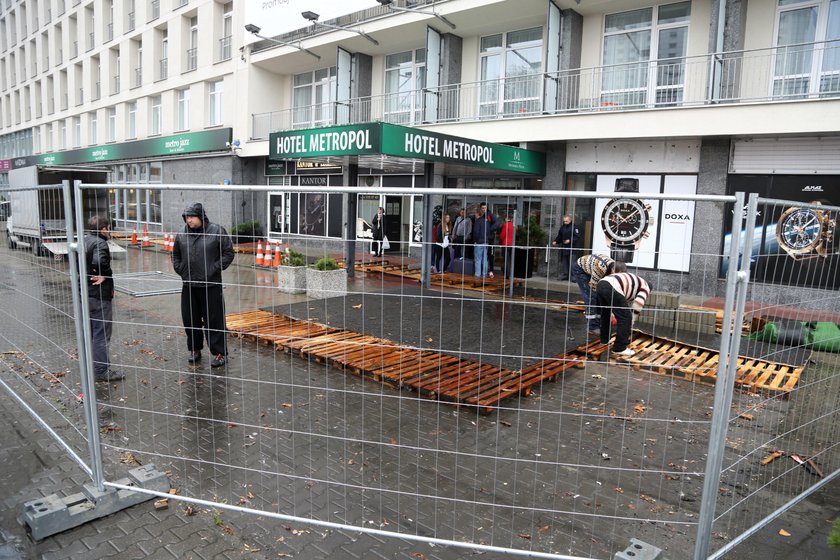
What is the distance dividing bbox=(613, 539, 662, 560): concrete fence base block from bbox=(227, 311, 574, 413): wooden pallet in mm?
2084

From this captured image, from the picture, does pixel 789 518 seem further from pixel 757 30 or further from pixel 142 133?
pixel 142 133

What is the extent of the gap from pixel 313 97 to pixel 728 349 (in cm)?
2223

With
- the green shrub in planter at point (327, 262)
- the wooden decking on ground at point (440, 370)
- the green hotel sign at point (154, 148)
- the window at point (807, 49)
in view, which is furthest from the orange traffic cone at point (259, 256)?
the green hotel sign at point (154, 148)

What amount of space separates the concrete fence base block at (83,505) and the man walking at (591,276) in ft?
10.1

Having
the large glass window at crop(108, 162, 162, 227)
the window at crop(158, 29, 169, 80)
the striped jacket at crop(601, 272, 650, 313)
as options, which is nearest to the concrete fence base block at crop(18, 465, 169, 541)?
the large glass window at crop(108, 162, 162, 227)

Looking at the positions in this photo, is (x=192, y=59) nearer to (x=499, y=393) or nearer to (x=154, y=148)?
(x=154, y=148)

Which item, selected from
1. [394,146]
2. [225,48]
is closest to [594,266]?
[394,146]

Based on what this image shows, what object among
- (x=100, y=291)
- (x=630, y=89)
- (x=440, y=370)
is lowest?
(x=440, y=370)

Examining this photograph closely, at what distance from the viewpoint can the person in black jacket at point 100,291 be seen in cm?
499

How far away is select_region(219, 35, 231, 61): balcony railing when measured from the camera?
23.8 metres

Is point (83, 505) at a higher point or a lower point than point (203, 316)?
lower

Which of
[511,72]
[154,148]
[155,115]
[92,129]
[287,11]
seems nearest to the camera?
[511,72]

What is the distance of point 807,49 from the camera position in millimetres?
11875

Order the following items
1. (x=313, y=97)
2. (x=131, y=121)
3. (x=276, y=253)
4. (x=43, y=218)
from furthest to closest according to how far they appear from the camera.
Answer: (x=131, y=121) → (x=313, y=97) → (x=43, y=218) → (x=276, y=253)
